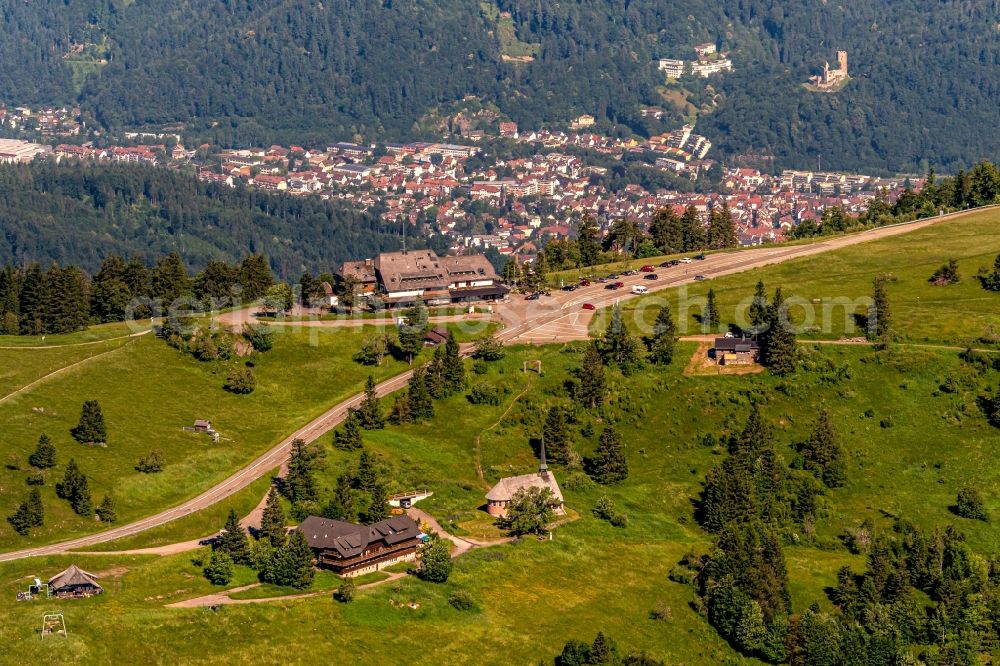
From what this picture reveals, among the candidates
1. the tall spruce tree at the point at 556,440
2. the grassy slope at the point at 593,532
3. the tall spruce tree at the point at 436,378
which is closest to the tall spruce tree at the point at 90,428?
the grassy slope at the point at 593,532

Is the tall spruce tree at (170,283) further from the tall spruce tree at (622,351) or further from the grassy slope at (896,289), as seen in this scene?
the tall spruce tree at (622,351)

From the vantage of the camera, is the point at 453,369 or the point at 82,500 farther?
the point at 453,369

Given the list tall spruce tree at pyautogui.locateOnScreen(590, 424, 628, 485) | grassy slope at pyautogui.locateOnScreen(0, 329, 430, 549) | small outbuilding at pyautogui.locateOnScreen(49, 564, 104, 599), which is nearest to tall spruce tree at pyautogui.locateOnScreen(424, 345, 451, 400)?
grassy slope at pyautogui.locateOnScreen(0, 329, 430, 549)

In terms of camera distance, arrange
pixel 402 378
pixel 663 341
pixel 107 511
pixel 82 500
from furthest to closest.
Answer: pixel 663 341 < pixel 402 378 < pixel 82 500 < pixel 107 511

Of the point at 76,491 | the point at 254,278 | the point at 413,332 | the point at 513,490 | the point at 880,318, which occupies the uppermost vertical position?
the point at 254,278

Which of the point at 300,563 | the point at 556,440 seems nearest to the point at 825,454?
the point at 556,440

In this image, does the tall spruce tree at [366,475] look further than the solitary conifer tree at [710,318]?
No

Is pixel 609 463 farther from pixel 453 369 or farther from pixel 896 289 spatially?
pixel 896 289
